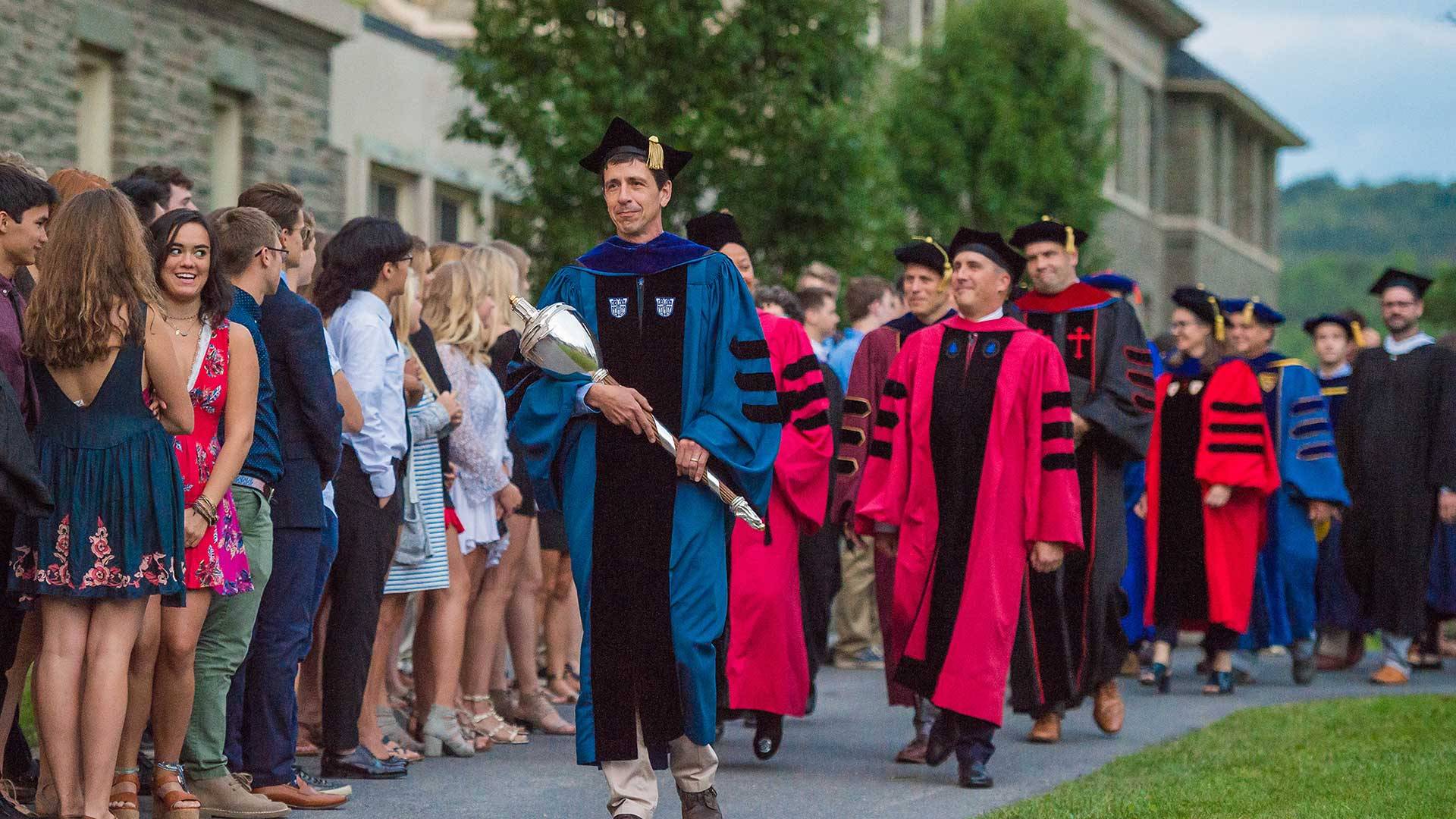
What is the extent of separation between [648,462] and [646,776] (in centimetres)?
99

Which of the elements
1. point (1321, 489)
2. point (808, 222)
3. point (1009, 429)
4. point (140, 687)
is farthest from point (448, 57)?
point (140, 687)

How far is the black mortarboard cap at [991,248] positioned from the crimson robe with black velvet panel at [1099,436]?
0.83 metres

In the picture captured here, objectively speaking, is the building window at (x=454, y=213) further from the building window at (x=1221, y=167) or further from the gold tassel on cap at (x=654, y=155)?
the building window at (x=1221, y=167)

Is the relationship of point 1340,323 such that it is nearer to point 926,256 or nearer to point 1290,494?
point 1290,494

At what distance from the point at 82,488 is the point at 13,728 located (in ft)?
4.82

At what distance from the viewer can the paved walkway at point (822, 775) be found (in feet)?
23.0

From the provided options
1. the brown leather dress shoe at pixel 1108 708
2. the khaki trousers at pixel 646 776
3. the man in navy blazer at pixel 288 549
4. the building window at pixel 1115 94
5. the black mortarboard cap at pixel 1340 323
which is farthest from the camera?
the building window at pixel 1115 94

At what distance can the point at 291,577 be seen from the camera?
261 inches

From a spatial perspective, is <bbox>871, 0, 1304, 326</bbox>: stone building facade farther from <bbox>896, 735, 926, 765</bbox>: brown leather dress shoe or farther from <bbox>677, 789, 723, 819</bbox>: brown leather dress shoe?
<bbox>677, 789, 723, 819</bbox>: brown leather dress shoe

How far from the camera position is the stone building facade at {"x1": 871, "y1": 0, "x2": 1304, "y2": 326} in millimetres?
37688

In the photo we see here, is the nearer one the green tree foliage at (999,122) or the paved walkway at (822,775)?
the paved walkway at (822,775)

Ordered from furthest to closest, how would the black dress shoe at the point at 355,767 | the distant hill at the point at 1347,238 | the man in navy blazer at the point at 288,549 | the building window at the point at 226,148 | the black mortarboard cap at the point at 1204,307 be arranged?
the distant hill at the point at 1347,238, the building window at the point at 226,148, the black mortarboard cap at the point at 1204,307, the black dress shoe at the point at 355,767, the man in navy blazer at the point at 288,549

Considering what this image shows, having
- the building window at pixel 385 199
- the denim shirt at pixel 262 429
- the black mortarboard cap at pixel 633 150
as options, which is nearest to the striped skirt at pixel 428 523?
the denim shirt at pixel 262 429

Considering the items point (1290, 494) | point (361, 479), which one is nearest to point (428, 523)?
point (361, 479)
